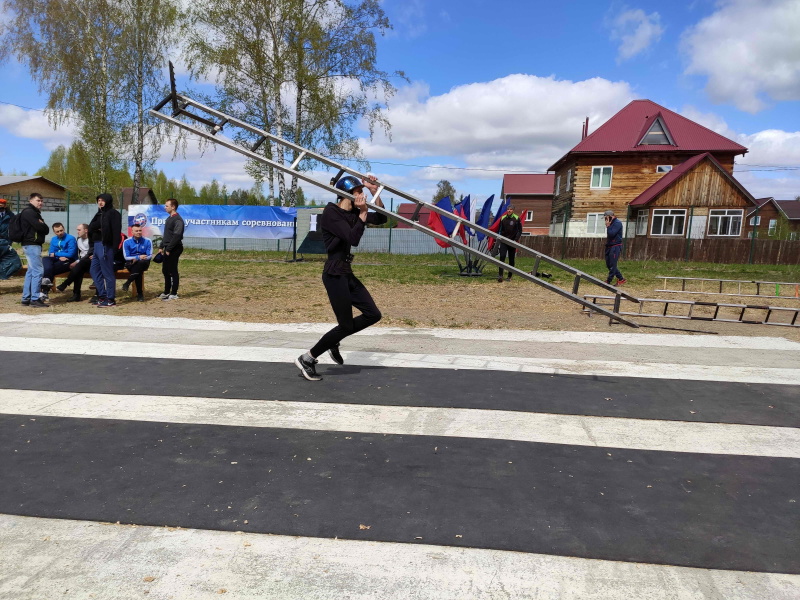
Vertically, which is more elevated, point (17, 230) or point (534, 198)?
point (534, 198)

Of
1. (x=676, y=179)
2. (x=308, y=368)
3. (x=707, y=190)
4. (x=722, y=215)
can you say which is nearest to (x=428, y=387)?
(x=308, y=368)

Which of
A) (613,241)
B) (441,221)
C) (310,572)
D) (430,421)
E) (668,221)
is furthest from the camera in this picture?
(668,221)

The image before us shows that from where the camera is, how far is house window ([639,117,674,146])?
3450cm

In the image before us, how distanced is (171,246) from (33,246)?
225 cm

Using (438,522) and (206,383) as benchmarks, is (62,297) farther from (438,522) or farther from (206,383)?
(438,522)

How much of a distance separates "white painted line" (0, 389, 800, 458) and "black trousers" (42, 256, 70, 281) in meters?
6.93

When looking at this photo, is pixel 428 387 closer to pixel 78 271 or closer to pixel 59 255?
pixel 78 271

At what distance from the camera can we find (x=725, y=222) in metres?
31.7

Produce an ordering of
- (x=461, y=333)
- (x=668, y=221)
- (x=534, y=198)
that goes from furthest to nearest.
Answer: (x=534, y=198)
(x=668, y=221)
(x=461, y=333)

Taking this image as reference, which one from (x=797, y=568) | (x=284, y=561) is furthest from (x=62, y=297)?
(x=797, y=568)

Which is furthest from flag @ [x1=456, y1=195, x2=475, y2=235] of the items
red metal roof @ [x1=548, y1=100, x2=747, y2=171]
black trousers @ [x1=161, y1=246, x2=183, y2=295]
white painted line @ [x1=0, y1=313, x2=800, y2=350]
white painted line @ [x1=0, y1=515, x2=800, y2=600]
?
red metal roof @ [x1=548, y1=100, x2=747, y2=171]

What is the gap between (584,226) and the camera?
35375 millimetres

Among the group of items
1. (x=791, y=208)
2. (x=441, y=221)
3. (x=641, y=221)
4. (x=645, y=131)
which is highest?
(x=645, y=131)

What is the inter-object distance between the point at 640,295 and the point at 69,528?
42.2 ft
